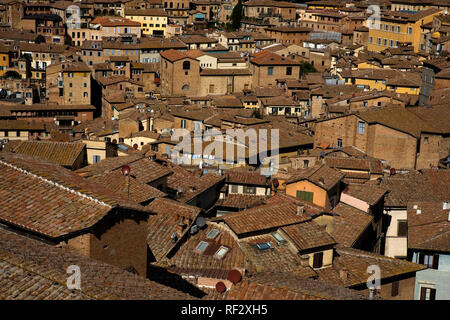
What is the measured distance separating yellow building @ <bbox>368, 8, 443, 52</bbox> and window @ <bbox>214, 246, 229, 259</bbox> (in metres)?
58.3

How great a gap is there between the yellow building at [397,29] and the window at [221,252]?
58309 mm

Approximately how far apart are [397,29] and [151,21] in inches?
1155

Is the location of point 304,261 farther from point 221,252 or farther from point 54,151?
point 54,151

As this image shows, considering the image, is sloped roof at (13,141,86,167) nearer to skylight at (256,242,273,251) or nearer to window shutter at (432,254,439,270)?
skylight at (256,242,273,251)

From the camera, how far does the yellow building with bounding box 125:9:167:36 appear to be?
276ft

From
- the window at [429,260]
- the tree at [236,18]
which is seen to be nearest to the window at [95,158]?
the window at [429,260]

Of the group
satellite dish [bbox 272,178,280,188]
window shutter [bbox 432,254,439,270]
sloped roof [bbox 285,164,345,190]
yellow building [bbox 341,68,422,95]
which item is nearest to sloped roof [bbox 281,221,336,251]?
window shutter [bbox 432,254,439,270]

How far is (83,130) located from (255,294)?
130 ft

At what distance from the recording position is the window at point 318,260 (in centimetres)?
1964

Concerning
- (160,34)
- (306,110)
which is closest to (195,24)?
(160,34)

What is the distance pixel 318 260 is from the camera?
19734 millimetres

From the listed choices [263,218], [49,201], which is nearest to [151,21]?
[263,218]

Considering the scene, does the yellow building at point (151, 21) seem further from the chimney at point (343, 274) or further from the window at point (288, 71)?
the chimney at point (343, 274)
